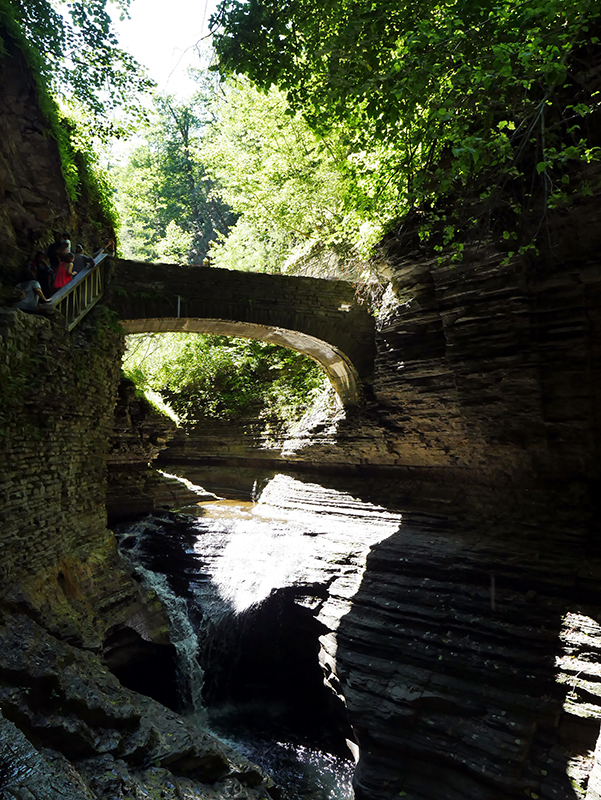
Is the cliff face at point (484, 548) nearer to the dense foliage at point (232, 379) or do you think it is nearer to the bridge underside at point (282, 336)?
the bridge underside at point (282, 336)

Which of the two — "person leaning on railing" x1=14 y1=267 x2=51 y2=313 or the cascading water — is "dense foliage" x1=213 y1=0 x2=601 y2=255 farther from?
the cascading water

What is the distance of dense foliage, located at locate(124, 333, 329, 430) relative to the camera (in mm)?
15031

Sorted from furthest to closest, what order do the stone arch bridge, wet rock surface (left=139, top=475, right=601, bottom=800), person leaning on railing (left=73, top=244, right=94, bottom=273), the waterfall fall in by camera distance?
the stone arch bridge < person leaning on railing (left=73, top=244, right=94, bottom=273) < the waterfall < wet rock surface (left=139, top=475, right=601, bottom=800)

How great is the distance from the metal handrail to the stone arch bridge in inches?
15.5

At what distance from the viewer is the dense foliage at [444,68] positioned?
4613 millimetres

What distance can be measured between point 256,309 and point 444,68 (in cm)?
591

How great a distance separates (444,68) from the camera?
16.9 ft

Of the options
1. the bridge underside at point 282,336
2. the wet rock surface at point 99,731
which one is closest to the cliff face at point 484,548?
the bridge underside at point 282,336

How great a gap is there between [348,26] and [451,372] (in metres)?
5.70

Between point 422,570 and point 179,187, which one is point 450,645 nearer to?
point 422,570

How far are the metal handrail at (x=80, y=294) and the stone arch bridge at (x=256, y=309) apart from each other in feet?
1.29

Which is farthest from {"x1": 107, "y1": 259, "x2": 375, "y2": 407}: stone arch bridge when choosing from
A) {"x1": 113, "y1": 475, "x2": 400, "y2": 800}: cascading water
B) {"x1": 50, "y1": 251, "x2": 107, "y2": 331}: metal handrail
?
{"x1": 113, "y1": 475, "x2": 400, "y2": 800}: cascading water

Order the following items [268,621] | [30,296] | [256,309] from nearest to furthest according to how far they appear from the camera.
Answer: [30,296] → [268,621] → [256,309]

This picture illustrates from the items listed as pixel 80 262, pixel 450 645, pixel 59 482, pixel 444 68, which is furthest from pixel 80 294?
pixel 450 645
